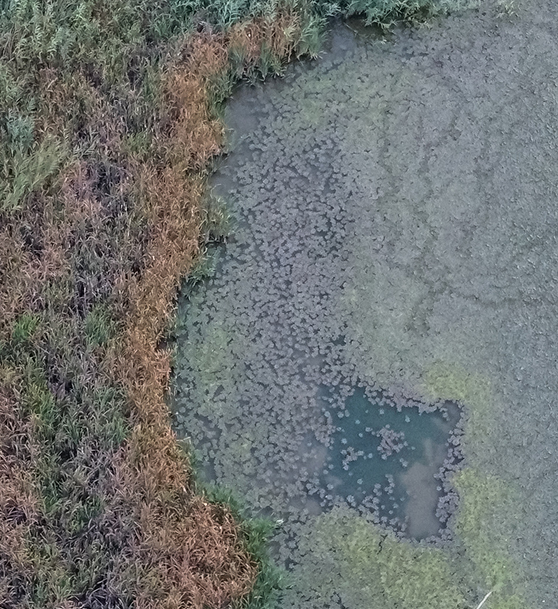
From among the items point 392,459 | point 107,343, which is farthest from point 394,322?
point 107,343

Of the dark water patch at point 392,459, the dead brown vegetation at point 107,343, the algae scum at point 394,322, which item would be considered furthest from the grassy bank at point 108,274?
the dark water patch at point 392,459

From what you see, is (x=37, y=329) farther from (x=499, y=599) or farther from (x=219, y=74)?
(x=499, y=599)

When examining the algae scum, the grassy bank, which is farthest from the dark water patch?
the grassy bank

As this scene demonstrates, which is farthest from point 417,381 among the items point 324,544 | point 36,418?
point 36,418

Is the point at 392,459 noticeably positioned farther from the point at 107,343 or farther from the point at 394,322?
the point at 107,343

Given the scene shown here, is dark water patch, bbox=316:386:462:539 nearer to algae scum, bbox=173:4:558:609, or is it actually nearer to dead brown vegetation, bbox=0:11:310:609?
algae scum, bbox=173:4:558:609

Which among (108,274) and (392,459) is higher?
(108,274)
